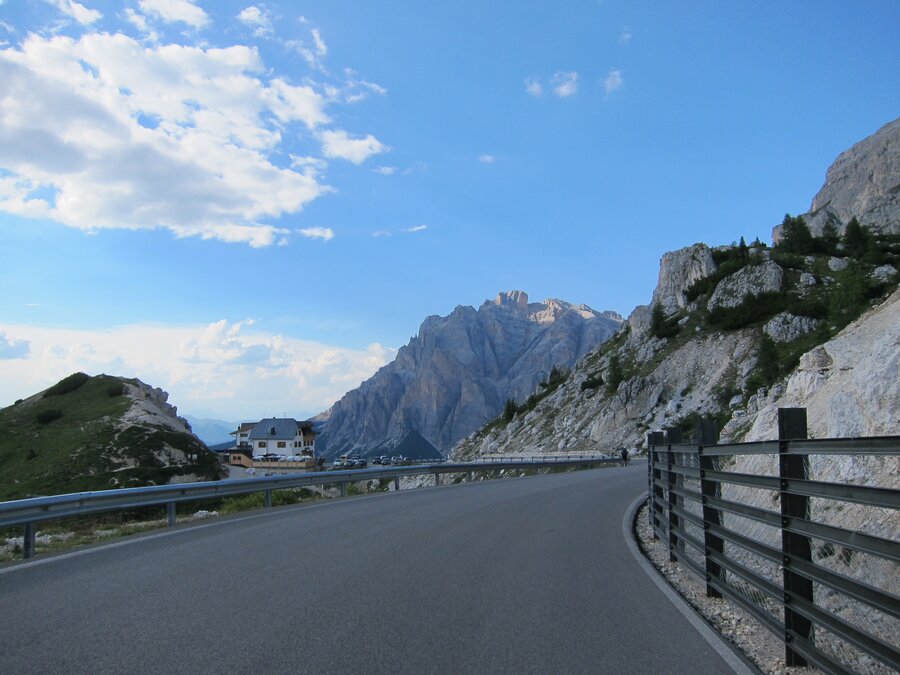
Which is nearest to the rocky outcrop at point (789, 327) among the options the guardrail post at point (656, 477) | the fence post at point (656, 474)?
the guardrail post at point (656, 477)

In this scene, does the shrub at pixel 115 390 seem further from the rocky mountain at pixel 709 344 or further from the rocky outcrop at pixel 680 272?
→ the rocky outcrop at pixel 680 272

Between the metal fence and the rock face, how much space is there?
16338cm

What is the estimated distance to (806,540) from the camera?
4668 millimetres

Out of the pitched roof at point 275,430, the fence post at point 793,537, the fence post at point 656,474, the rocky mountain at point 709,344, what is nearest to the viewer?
the fence post at point 793,537

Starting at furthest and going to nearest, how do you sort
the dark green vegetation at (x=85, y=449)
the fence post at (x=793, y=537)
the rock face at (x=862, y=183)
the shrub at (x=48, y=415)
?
the rock face at (x=862, y=183)
the shrub at (x=48, y=415)
the dark green vegetation at (x=85, y=449)
the fence post at (x=793, y=537)

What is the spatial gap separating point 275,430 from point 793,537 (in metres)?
103

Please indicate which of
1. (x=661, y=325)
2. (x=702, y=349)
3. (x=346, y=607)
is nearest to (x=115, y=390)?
(x=346, y=607)

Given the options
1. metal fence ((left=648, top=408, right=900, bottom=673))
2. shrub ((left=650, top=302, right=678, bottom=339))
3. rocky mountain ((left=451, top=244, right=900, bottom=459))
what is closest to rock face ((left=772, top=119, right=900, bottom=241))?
rocky mountain ((left=451, top=244, right=900, bottom=459))

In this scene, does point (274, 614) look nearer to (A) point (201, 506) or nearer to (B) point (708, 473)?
(B) point (708, 473)

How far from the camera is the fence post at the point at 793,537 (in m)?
4.67

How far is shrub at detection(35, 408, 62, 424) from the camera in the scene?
153ft

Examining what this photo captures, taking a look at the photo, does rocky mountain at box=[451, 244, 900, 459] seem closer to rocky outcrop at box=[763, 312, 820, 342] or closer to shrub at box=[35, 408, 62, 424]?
rocky outcrop at box=[763, 312, 820, 342]

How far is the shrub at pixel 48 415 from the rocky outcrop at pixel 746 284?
69.0 metres

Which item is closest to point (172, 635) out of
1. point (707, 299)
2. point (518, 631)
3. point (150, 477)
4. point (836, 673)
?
point (518, 631)
